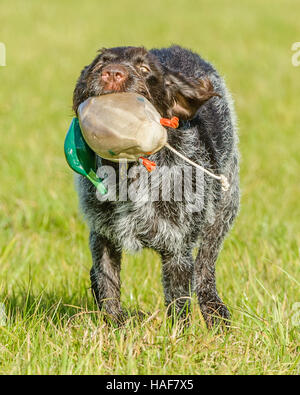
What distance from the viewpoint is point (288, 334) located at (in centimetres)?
362

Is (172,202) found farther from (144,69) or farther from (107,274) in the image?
(144,69)

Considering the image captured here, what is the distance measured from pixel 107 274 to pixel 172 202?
595mm

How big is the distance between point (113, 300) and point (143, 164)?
2.90ft

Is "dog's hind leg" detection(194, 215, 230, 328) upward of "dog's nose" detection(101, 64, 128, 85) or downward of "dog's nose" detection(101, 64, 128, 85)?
downward

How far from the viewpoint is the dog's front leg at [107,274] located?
13.5 ft

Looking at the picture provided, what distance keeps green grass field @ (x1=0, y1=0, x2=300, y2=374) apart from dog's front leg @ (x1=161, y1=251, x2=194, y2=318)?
0.47 feet

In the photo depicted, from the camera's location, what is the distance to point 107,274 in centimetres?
418

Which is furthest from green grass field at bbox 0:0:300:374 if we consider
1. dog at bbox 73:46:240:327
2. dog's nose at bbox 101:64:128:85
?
dog's nose at bbox 101:64:128:85

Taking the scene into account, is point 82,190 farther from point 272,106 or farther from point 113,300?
point 272,106

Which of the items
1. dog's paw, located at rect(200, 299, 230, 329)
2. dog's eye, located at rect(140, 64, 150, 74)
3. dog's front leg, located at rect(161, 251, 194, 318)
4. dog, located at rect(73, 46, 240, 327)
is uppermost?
dog's eye, located at rect(140, 64, 150, 74)

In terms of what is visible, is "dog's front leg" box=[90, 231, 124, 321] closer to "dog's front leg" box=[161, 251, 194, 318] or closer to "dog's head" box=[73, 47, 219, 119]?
"dog's front leg" box=[161, 251, 194, 318]

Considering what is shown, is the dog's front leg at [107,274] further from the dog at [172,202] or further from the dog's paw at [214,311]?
the dog's paw at [214,311]

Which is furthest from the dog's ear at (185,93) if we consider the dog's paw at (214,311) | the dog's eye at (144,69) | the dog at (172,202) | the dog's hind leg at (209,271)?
the dog's paw at (214,311)

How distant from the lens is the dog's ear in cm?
382
